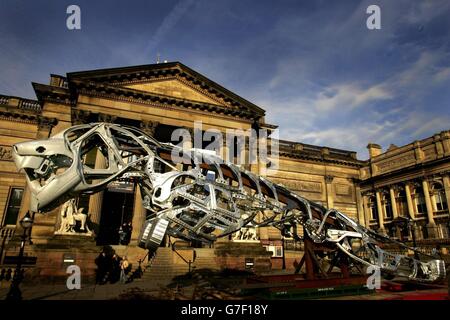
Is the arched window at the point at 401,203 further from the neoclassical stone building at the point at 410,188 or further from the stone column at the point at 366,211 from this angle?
the stone column at the point at 366,211

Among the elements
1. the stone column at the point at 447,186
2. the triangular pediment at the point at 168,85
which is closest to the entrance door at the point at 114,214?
the triangular pediment at the point at 168,85

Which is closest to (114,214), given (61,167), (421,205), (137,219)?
(137,219)

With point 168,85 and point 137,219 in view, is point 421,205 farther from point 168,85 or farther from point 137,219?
point 137,219

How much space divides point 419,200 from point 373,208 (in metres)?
6.08

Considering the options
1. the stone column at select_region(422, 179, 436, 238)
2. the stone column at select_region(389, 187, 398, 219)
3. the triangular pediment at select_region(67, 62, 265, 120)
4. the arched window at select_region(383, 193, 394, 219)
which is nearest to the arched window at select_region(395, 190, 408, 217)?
the stone column at select_region(389, 187, 398, 219)

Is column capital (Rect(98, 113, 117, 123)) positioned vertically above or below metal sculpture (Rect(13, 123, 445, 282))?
above

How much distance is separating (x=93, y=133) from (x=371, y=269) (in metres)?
8.82

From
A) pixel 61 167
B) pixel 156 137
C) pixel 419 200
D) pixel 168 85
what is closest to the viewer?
pixel 61 167

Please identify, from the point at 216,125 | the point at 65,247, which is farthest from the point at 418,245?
the point at 65,247

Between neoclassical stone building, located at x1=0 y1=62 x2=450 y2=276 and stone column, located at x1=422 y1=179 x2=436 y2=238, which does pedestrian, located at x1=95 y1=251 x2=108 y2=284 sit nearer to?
neoclassical stone building, located at x1=0 y1=62 x2=450 y2=276

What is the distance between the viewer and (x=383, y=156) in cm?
3516

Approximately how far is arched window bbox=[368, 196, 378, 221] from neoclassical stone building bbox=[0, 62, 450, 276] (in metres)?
1.12

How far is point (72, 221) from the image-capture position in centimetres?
1675

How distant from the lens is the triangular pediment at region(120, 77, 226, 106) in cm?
2233
